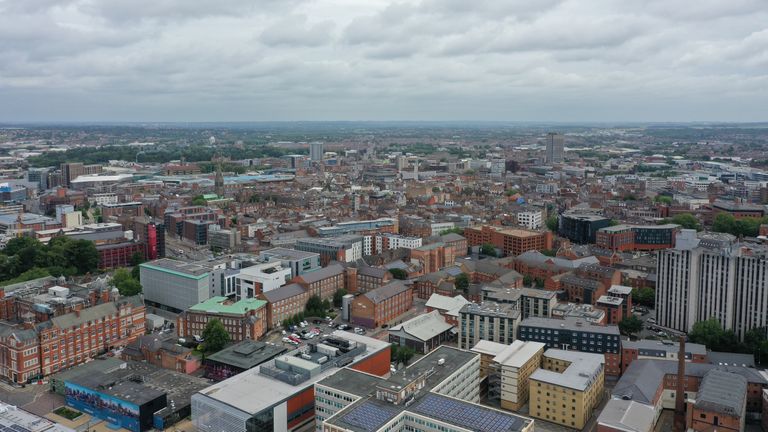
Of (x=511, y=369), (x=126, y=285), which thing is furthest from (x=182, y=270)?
(x=511, y=369)

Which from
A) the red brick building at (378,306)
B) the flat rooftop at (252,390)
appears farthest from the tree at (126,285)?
the flat rooftop at (252,390)

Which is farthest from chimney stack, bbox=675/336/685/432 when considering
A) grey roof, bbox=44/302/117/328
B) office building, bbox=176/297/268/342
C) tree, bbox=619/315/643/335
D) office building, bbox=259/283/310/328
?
grey roof, bbox=44/302/117/328

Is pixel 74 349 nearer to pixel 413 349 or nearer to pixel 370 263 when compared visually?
pixel 413 349

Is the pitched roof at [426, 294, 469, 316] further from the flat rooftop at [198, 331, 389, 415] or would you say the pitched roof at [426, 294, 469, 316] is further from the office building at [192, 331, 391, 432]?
the flat rooftop at [198, 331, 389, 415]

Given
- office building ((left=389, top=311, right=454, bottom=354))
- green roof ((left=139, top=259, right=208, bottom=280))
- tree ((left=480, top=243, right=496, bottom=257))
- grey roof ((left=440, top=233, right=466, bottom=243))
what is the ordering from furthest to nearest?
1. tree ((left=480, top=243, right=496, bottom=257))
2. grey roof ((left=440, top=233, right=466, bottom=243))
3. green roof ((left=139, top=259, right=208, bottom=280))
4. office building ((left=389, top=311, right=454, bottom=354))

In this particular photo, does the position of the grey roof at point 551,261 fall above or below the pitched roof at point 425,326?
above

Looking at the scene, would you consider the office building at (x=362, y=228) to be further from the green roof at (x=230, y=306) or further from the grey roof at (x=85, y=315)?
the grey roof at (x=85, y=315)

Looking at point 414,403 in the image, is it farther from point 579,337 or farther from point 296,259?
point 296,259
